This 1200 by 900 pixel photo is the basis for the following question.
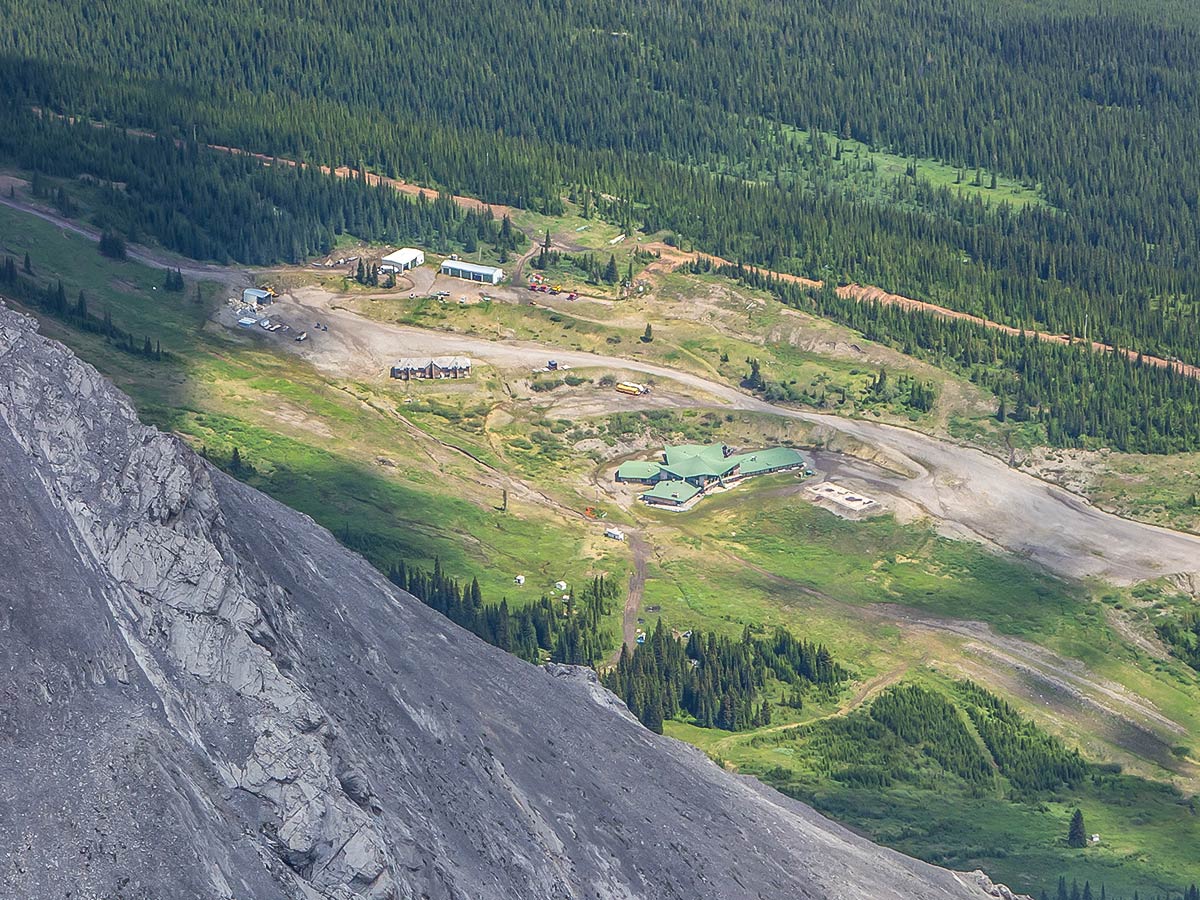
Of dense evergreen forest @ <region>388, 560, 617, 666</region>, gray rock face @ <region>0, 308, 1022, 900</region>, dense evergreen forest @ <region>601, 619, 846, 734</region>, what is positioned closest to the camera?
gray rock face @ <region>0, 308, 1022, 900</region>

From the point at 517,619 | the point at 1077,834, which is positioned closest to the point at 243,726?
the point at 1077,834

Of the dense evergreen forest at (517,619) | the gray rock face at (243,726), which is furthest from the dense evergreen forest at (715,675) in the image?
the gray rock face at (243,726)

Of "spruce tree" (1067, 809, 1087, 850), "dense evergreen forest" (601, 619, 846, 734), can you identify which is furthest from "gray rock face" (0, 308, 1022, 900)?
"dense evergreen forest" (601, 619, 846, 734)

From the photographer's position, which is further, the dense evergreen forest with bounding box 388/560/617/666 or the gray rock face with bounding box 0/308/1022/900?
the dense evergreen forest with bounding box 388/560/617/666

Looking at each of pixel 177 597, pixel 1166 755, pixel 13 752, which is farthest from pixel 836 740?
pixel 13 752

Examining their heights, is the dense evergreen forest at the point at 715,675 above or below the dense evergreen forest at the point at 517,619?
below

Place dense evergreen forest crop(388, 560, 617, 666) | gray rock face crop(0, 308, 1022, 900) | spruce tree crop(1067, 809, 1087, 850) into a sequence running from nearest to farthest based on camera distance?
1. gray rock face crop(0, 308, 1022, 900)
2. spruce tree crop(1067, 809, 1087, 850)
3. dense evergreen forest crop(388, 560, 617, 666)

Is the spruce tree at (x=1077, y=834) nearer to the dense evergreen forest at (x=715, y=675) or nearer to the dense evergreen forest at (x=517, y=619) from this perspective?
the dense evergreen forest at (x=715, y=675)

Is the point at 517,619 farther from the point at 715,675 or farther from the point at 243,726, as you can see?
the point at 243,726

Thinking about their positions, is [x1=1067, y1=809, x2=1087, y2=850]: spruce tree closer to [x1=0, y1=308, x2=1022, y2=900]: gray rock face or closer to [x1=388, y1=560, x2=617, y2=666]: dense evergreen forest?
[x1=388, y1=560, x2=617, y2=666]: dense evergreen forest
